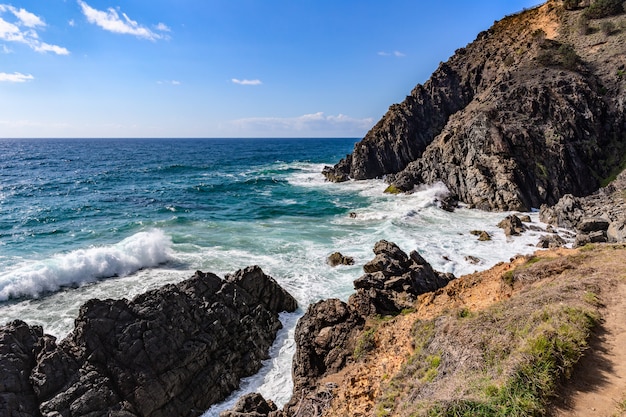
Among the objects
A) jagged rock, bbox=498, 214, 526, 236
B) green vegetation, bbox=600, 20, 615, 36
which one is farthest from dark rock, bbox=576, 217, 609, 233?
green vegetation, bbox=600, 20, 615, 36

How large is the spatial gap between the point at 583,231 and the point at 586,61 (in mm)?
38109

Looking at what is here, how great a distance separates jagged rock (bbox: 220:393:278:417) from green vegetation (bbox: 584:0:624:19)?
249ft

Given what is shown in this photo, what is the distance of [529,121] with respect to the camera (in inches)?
1850

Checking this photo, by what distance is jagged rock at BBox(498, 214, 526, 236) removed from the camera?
107ft

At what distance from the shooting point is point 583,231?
2997 cm


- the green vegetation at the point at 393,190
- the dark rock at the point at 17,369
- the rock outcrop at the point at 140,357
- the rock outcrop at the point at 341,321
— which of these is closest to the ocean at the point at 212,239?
the rock outcrop at the point at 140,357

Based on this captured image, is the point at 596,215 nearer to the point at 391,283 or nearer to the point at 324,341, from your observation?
the point at 391,283

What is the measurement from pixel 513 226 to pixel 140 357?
104 feet

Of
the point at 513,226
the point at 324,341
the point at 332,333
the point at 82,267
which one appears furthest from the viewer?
the point at 513,226

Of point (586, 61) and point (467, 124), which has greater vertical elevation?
point (586, 61)

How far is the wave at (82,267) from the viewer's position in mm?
23844

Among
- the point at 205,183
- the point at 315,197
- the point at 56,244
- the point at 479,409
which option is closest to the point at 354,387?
the point at 479,409

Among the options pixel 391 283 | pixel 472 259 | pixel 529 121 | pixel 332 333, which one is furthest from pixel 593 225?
pixel 332 333

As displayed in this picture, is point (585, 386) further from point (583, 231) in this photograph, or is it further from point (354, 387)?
point (583, 231)
